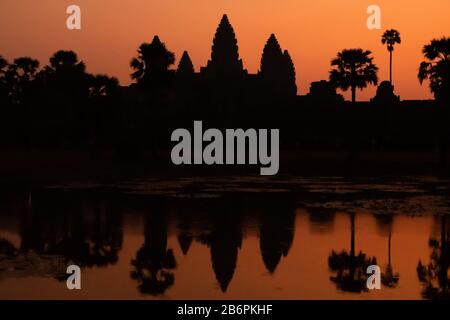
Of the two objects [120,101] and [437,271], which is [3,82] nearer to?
[120,101]

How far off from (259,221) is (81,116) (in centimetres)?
6362

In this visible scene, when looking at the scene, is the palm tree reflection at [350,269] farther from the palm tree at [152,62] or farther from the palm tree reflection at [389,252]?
the palm tree at [152,62]

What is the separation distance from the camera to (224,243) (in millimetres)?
16922

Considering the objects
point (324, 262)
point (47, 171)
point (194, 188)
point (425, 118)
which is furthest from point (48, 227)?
point (425, 118)

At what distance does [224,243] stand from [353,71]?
5849cm

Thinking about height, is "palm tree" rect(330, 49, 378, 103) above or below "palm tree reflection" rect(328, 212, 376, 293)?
above

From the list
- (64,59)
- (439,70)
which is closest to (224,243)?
(439,70)

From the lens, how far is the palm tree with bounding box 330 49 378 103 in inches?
2859

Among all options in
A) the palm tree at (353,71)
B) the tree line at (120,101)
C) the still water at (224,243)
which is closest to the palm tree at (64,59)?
the tree line at (120,101)

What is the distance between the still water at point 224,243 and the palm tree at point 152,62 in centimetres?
4181

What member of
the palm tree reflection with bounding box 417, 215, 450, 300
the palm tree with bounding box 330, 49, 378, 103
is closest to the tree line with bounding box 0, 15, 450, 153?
the palm tree with bounding box 330, 49, 378, 103

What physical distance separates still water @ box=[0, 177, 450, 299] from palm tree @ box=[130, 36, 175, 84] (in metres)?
41.8

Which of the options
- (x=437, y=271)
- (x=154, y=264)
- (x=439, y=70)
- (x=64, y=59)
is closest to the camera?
(x=437, y=271)

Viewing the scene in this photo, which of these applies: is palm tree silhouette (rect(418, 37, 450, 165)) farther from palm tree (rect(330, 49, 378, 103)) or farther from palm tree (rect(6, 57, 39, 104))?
palm tree (rect(6, 57, 39, 104))
